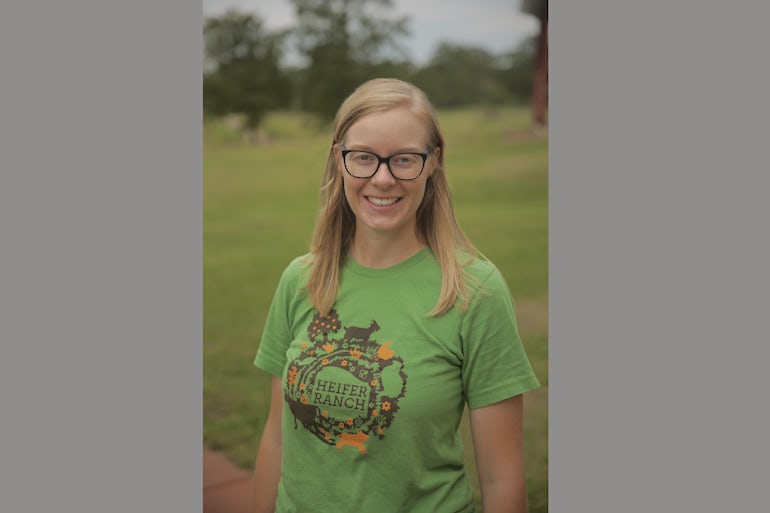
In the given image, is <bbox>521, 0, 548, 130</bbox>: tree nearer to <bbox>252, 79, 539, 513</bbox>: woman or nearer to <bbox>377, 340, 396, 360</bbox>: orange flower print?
<bbox>252, 79, 539, 513</bbox>: woman

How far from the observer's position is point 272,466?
6.81ft

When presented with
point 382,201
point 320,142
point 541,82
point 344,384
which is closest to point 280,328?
point 344,384

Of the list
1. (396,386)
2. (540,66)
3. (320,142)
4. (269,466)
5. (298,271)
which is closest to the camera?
(396,386)

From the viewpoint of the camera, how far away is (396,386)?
1.72 metres

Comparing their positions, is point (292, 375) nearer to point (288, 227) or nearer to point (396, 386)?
point (396, 386)

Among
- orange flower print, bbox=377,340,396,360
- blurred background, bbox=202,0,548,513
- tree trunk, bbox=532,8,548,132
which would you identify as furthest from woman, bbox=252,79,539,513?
tree trunk, bbox=532,8,548,132

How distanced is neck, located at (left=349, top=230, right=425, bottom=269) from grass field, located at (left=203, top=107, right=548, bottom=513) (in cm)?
97

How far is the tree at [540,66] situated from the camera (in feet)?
8.57

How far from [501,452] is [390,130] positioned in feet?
2.44

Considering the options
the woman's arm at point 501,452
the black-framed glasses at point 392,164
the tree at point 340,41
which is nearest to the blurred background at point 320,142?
the tree at point 340,41

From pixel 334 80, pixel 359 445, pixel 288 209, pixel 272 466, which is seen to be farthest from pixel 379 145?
pixel 288 209

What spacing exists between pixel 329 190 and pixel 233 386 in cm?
144

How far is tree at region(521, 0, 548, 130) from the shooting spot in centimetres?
261

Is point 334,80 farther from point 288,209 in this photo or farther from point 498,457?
point 498,457
